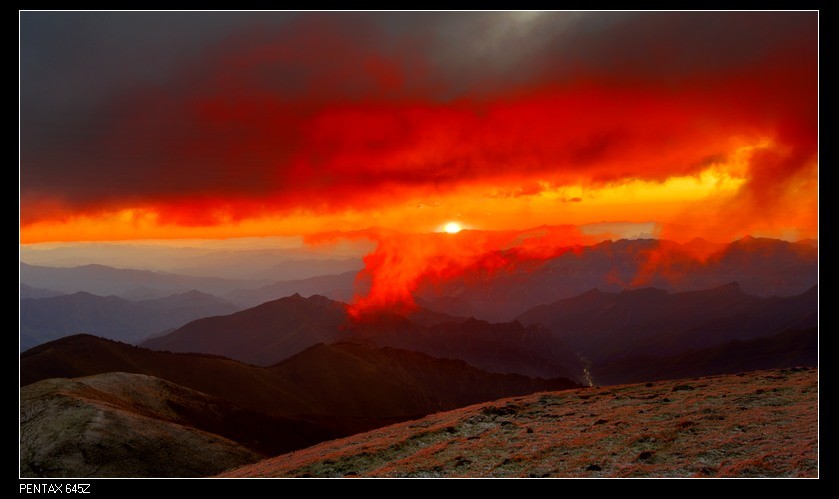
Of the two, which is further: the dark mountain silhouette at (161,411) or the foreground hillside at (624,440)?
the dark mountain silhouette at (161,411)

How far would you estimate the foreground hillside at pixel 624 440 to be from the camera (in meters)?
20.0

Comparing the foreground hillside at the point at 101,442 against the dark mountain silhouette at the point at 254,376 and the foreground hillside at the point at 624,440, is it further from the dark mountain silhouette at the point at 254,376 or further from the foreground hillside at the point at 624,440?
the dark mountain silhouette at the point at 254,376

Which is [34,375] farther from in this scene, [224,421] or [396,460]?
[396,460]

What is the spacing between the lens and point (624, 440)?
2406 centimetres

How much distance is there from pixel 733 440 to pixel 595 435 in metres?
6.41

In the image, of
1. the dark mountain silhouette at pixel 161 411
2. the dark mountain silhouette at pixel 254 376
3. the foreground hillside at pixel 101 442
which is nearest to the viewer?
the foreground hillside at pixel 101 442

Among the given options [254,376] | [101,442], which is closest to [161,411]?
[101,442]

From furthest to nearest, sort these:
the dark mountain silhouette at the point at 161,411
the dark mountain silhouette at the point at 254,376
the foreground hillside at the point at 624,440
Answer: the dark mountain silhouette at the point at 254,376, the dark mountain silhouette at the point at 161,411, the foreground hillside at the point at 624,440

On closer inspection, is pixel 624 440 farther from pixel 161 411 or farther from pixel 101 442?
pixel 161 411

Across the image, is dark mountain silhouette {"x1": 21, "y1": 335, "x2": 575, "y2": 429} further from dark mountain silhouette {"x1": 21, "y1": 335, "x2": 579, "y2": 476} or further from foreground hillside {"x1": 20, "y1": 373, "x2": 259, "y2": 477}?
foreground hillside {"x1": 20, "y1": 373, "x2": 259, "y2": 477}

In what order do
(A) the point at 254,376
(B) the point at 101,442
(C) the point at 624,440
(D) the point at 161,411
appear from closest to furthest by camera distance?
(C) the point at 624,440 → (B) the point at 101,442 → (D) the point at 161,411 → (A) the point at 254,376

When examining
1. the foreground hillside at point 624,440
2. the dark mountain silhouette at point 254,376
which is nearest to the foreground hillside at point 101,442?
the foreground hillside at point 624,440

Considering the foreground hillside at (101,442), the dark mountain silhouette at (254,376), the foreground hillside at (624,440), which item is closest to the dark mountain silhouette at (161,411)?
the foreground hillside at (101,442)

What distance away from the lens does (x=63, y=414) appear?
185 feet
